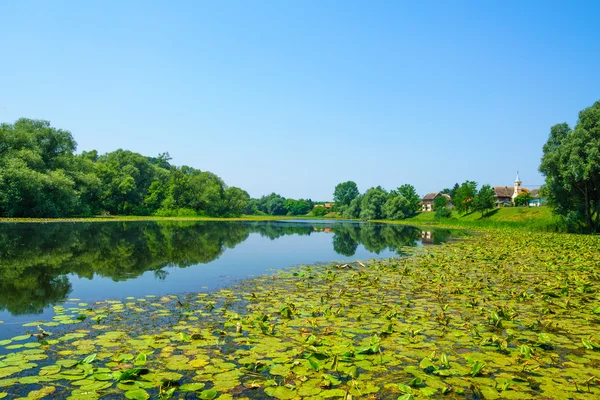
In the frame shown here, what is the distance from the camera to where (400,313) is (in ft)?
27.7

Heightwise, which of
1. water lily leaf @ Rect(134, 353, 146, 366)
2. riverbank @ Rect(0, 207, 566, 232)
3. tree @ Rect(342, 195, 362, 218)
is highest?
tree @ Rect(342, 195, 362, 218)

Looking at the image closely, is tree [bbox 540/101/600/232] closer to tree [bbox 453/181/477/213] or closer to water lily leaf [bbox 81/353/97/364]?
water lily leaf [bbox 81/353/97/364]

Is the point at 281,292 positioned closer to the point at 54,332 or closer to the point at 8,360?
the point at 54,332

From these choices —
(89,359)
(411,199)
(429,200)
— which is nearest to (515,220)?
(411,199)

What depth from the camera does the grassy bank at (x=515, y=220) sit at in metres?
43.7

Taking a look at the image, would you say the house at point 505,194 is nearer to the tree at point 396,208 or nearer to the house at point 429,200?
the house at point 429,200

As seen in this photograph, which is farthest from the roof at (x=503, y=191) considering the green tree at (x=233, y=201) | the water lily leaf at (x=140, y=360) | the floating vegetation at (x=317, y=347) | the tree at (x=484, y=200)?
the water lily leaf at (x=140, y=360)

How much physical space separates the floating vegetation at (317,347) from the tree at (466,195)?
80937 mm

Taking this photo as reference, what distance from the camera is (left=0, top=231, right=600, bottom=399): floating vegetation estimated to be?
15.6ft

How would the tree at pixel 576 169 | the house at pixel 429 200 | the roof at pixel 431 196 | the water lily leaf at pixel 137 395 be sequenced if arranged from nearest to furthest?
the water lily leaf at pixel 137 395, the tree at pixel 576 169, the roof at pixel 431 196, the house at pixel 429 200

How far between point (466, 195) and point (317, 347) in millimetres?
88798

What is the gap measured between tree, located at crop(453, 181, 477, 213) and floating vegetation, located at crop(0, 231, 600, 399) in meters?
80.9

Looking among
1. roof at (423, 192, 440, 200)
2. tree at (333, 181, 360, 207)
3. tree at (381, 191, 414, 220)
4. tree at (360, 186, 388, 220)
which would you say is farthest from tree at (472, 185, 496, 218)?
tree at (333, 181, 360, 207)

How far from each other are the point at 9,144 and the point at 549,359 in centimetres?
6181
